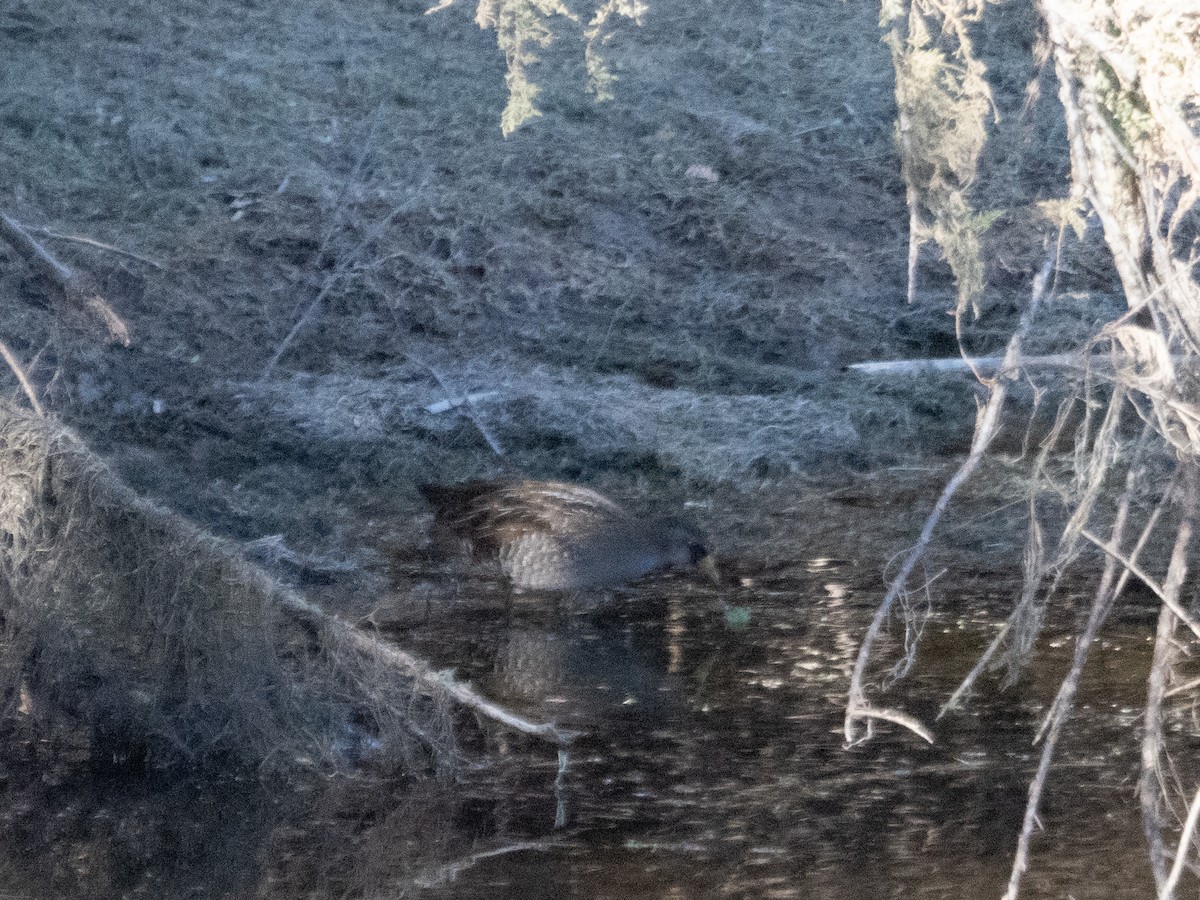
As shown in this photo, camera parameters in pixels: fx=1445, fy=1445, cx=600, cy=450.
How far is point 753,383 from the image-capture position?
29.6 ft

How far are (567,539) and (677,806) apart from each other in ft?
7.02

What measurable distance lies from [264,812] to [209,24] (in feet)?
30.0

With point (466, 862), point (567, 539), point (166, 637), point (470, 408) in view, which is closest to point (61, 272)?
point (470, 408)

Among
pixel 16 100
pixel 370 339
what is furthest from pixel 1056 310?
pixel 16 100

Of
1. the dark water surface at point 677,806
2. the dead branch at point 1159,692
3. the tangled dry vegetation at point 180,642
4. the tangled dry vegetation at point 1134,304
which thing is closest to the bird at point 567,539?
the dark water surface at point 677,806

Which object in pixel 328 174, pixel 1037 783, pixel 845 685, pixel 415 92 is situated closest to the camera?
pixel 1037 783

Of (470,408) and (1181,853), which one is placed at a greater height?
(470,408)

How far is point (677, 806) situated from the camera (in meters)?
4.73

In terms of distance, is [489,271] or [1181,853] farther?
[489,271]

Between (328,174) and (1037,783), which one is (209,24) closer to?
(328,174)

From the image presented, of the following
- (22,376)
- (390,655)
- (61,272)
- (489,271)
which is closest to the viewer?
(22,376)

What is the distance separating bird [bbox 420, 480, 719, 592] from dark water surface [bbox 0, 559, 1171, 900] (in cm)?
74

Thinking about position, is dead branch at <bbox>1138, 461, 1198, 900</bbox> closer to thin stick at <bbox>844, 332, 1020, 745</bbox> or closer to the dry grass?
thin stick at <bbox>844, 332, 1020, 745</bbox>

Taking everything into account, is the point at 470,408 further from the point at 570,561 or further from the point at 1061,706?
the point at 1061,706
